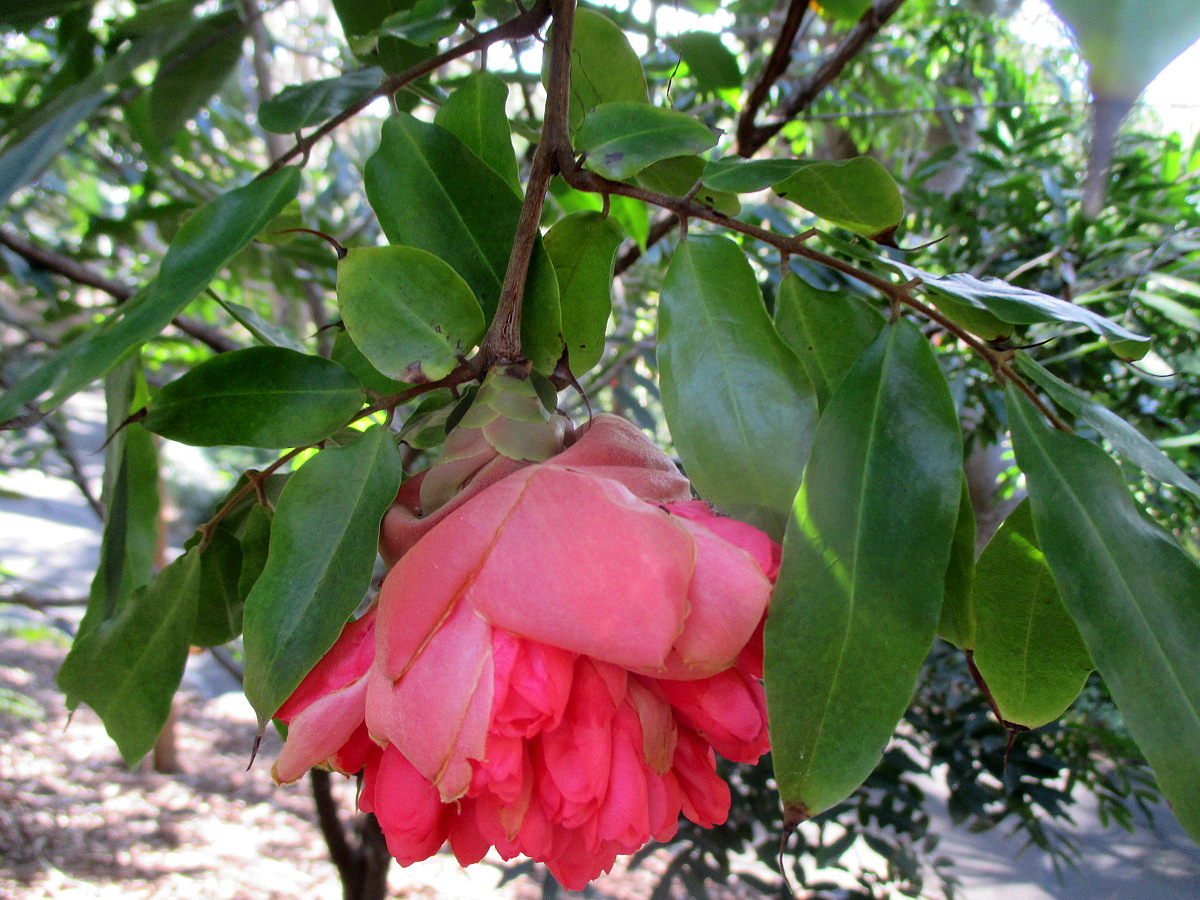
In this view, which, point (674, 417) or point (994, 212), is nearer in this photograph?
point (674, 417)

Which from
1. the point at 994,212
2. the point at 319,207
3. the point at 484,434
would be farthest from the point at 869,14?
Result: the point at 319,207

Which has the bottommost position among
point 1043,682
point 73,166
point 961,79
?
point 73,166

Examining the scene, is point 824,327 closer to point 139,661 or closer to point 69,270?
point 139,661

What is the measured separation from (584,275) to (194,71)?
1.50 feet

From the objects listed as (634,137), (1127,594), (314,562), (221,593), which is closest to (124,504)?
(221,593)

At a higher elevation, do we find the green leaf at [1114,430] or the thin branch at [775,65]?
the thin branch at [775,65]

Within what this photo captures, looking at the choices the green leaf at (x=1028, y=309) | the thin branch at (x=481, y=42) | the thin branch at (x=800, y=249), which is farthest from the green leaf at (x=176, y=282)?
the green leaf at (x=1028, y=309)

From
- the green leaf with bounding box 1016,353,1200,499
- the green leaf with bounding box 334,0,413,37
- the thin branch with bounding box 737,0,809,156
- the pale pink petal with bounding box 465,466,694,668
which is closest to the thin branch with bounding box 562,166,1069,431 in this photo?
the green leaf with bounding box 1016,353,1200,499

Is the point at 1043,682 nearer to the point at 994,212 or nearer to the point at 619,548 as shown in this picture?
the point at 619,548

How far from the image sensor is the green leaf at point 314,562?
0.85 feet

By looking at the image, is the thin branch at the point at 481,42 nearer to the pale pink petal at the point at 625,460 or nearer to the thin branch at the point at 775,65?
the pale pink petal at the point at 625,460

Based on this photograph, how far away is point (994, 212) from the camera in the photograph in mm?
977

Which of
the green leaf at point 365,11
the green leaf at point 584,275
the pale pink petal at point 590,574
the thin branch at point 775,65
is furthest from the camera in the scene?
the thin branch at point 775,65

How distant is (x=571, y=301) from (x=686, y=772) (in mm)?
186
